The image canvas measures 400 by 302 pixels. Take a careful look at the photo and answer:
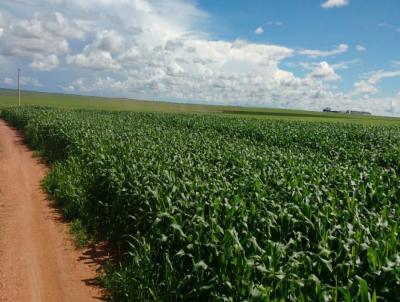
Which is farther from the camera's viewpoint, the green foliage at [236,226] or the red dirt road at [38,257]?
the red dirt road at [38,257]

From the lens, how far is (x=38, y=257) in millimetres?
8242

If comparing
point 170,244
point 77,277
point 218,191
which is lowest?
point 77,277

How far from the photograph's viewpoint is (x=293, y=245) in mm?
6406

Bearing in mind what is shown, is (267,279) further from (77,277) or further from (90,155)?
(90,155)

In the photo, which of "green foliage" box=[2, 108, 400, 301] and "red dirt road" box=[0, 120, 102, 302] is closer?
"green foliage" box=[2, 108, 400, 301]

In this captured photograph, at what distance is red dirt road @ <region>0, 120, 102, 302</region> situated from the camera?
6.90 metres

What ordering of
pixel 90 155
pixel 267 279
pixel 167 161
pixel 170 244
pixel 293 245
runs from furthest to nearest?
pixel 90 155 < pixel 167 161 < pixel 170 244 < pixel 293 245 < pixel 267 279

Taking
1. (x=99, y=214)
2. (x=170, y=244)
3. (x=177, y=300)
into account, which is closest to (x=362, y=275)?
(x=177, y=300)

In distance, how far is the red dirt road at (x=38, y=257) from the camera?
6902 mm

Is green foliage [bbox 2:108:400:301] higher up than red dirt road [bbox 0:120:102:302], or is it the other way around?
green foliage [bbox 2:108:400:301]

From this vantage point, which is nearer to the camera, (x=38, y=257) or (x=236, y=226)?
(x=236, y=226)

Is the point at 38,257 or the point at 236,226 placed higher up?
the point at 236,226

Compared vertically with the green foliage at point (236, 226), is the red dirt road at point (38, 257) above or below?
below

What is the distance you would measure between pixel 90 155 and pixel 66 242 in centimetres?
583
